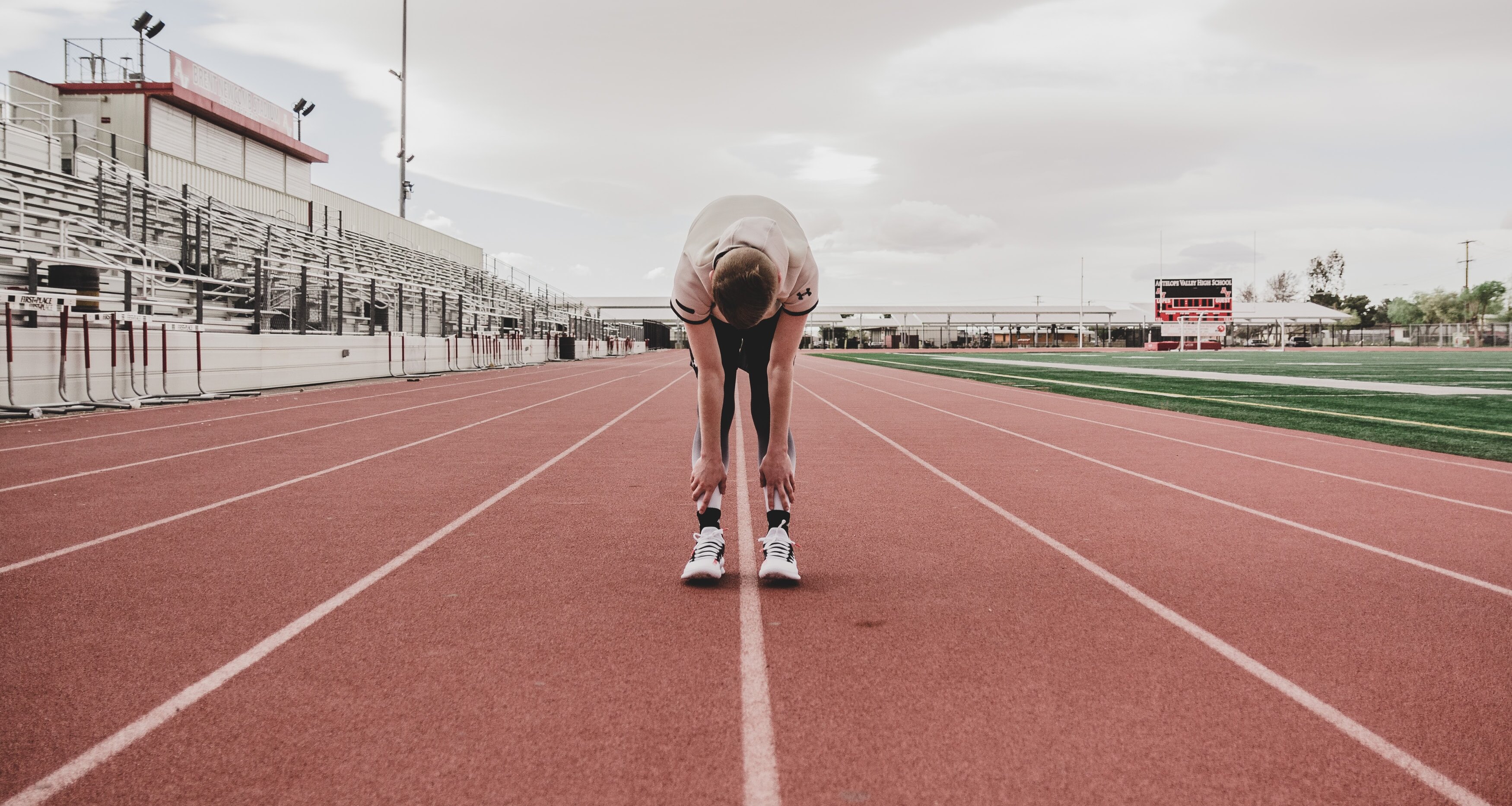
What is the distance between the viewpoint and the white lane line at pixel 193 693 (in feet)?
6.58

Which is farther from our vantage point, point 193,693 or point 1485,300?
point 1485,300

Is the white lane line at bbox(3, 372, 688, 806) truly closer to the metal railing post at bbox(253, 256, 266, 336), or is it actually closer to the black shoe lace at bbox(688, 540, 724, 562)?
the black shoe lace at bbox(688, 540, 724, 562)

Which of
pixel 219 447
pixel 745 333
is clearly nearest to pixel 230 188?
pixel 219 447

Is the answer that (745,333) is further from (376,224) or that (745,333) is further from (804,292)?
(376,224)

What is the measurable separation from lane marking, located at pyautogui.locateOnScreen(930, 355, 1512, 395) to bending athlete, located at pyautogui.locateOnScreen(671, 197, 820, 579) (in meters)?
16.2

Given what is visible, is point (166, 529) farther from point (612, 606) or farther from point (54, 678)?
point (612, 606)

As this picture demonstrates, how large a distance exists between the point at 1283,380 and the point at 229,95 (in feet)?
119

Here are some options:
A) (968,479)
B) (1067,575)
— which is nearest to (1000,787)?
(1067,575)

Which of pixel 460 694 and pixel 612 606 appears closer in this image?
pixel 460 694

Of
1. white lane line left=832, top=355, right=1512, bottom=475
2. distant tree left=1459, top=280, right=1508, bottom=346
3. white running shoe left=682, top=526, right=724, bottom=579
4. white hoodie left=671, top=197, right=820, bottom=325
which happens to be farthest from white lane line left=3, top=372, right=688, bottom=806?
distant tree left=1459, top=280, right=1508, bottom=346

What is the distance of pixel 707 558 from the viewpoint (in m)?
3.61

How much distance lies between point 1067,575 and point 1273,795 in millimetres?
1882

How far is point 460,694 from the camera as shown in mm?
2510

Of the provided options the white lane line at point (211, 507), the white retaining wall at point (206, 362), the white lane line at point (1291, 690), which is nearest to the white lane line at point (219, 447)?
the white lane line at point (211, 507)
